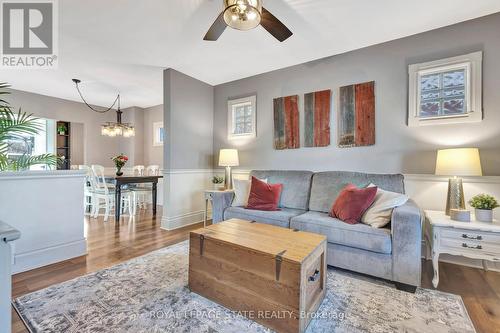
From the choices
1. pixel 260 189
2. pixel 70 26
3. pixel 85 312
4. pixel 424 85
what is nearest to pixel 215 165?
pixel 260 189

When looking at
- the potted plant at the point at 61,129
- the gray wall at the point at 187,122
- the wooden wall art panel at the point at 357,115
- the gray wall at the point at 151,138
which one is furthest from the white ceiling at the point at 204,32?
the gray wall at the point at 151,138

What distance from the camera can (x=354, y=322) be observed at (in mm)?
1495

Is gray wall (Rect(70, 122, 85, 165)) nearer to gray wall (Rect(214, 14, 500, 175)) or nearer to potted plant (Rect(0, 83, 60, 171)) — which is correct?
potted plant (Rect(0, 83, 60, 171))

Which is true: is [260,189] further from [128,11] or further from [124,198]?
[124,198]

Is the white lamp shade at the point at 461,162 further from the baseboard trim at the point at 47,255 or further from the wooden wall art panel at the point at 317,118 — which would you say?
the baseboard trim at the point at 47,255

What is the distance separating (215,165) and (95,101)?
3788 millimetres

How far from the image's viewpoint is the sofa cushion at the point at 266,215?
2512 mm

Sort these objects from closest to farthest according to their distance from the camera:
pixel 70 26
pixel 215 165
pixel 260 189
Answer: pixel 70 26 < pixel 260 189 < pixel 215 165

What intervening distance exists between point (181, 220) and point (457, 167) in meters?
3.60

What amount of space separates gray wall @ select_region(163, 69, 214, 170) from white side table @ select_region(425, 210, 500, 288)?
3.38 metres

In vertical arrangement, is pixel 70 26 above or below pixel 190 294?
above

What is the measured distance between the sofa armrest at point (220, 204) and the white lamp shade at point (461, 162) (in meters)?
2.36

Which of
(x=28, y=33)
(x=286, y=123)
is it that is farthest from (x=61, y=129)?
(x=286, y=123)

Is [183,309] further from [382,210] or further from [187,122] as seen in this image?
[187,122]
